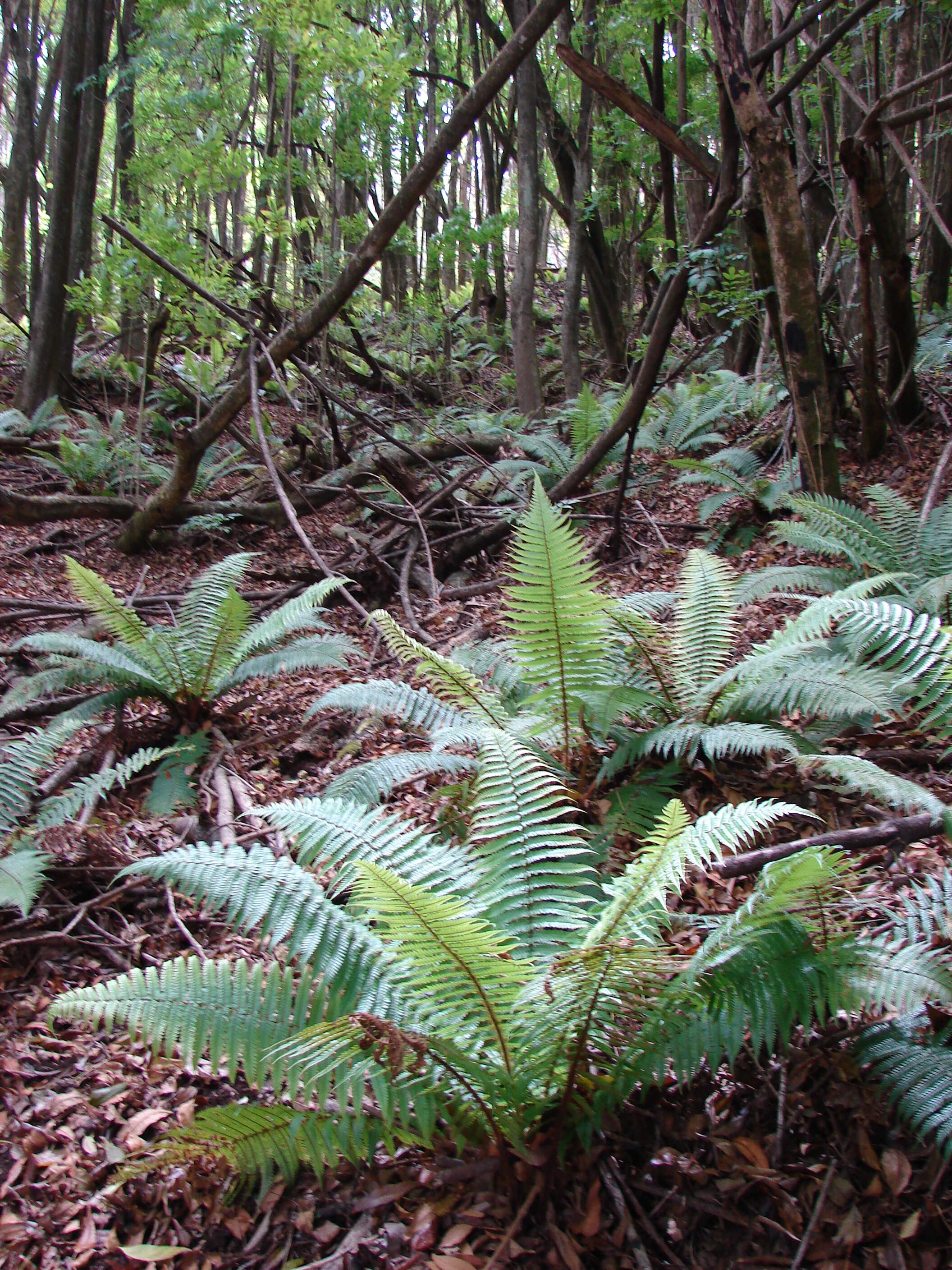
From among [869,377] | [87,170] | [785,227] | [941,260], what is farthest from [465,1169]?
[87,170]

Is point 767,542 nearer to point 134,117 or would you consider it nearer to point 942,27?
point 134,117

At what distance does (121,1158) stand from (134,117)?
370 inches

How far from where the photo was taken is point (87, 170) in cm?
917

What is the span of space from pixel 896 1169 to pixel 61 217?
9.85 meters

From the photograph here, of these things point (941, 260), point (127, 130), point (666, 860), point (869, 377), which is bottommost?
point (666, 860)

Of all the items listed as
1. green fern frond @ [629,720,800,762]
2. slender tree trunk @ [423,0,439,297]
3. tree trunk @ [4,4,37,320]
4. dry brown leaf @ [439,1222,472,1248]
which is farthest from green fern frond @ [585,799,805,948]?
slender tree trunk @ [423,0,439,297]

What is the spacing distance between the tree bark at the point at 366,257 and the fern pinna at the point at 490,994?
4.11 metres

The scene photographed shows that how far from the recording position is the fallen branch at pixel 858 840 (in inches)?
80.3

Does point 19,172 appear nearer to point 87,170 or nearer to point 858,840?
point 87,170

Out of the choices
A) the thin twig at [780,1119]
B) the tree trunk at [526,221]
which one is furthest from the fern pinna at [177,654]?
the tree trunk at [526,221]

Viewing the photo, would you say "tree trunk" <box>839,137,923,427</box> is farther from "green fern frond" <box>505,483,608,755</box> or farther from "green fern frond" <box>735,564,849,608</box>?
"green fern frond" <box>505,483,608,755</box>

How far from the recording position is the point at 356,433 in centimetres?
800

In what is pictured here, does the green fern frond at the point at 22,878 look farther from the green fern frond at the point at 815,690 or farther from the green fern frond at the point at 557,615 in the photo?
the green fern frond at the point at 815,690

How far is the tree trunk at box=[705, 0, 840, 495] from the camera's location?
3.81 meters
